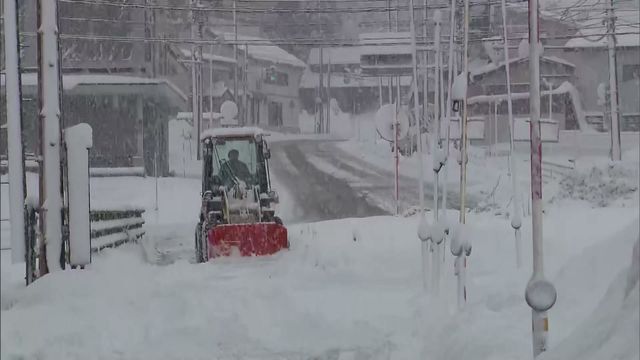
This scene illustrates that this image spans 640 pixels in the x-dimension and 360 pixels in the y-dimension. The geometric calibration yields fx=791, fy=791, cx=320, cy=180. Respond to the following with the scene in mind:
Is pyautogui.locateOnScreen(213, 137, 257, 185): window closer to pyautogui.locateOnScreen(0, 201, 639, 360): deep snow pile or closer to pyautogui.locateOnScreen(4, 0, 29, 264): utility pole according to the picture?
pyautogui.locateOnScreen(0, 201, 639, 360): deep snow pile

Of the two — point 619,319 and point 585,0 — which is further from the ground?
point 585,0

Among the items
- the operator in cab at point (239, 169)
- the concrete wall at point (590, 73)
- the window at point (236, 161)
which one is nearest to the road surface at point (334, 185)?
the concrete wall at point (590, 73)

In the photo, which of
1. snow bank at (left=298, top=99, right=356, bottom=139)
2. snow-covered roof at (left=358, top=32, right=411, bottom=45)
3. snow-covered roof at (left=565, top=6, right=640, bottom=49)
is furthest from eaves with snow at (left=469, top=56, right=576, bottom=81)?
snow bank at (left=298, top=99, right=356, bottom=139)

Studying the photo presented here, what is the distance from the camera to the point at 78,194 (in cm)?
680

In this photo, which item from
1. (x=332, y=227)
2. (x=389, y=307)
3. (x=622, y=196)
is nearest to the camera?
(x=389, y=307)

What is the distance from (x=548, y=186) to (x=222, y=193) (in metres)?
5.68

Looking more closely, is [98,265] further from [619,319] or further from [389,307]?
[619,319]

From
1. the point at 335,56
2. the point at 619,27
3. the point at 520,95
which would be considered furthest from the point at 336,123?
the point at 619,27

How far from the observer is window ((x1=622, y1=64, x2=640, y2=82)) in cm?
1447

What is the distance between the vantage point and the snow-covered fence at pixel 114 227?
9.59 m

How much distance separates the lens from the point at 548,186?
42.5 feet

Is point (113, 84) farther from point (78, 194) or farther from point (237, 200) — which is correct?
point (78, 194)

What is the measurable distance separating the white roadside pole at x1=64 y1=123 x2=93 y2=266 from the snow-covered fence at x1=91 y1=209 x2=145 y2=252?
2.10 metres

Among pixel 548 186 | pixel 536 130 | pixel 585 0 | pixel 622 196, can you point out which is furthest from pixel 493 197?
pixel 536 130
